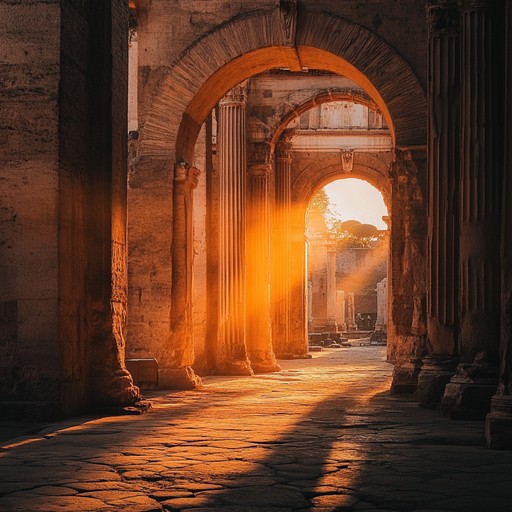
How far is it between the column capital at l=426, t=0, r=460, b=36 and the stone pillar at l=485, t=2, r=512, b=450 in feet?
9.61

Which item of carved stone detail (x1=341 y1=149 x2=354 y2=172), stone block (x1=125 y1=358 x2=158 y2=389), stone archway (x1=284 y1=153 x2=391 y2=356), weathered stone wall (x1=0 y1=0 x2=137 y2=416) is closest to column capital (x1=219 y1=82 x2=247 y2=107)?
stone block (x1=125 y1=358 x2=158 y2=389)

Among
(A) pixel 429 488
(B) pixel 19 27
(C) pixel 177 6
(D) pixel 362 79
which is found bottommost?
(A) pixel 429 488

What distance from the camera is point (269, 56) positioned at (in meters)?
12.4

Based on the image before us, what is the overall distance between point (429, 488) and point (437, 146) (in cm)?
547

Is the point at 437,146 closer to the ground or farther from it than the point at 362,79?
closer to the ground

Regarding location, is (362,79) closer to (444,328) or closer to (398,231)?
(398,231)

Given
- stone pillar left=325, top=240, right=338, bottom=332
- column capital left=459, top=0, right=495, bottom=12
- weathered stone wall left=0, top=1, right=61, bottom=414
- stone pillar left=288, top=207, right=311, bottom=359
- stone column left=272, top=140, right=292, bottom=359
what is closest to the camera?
weathered stone wall left=0, top=1, right=61, bottom=414

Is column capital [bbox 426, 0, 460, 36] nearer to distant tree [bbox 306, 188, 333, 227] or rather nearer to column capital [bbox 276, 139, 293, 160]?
column capital [bbox 276, 139, 293, 160]

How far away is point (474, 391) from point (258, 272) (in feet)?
29.0

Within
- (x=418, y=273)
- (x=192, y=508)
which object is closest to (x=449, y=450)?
(x=192, y=508)

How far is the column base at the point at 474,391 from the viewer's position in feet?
24.0

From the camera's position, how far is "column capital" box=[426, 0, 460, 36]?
9.15 metres

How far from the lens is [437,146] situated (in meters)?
9.15

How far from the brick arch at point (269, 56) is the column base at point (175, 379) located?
263 cm
